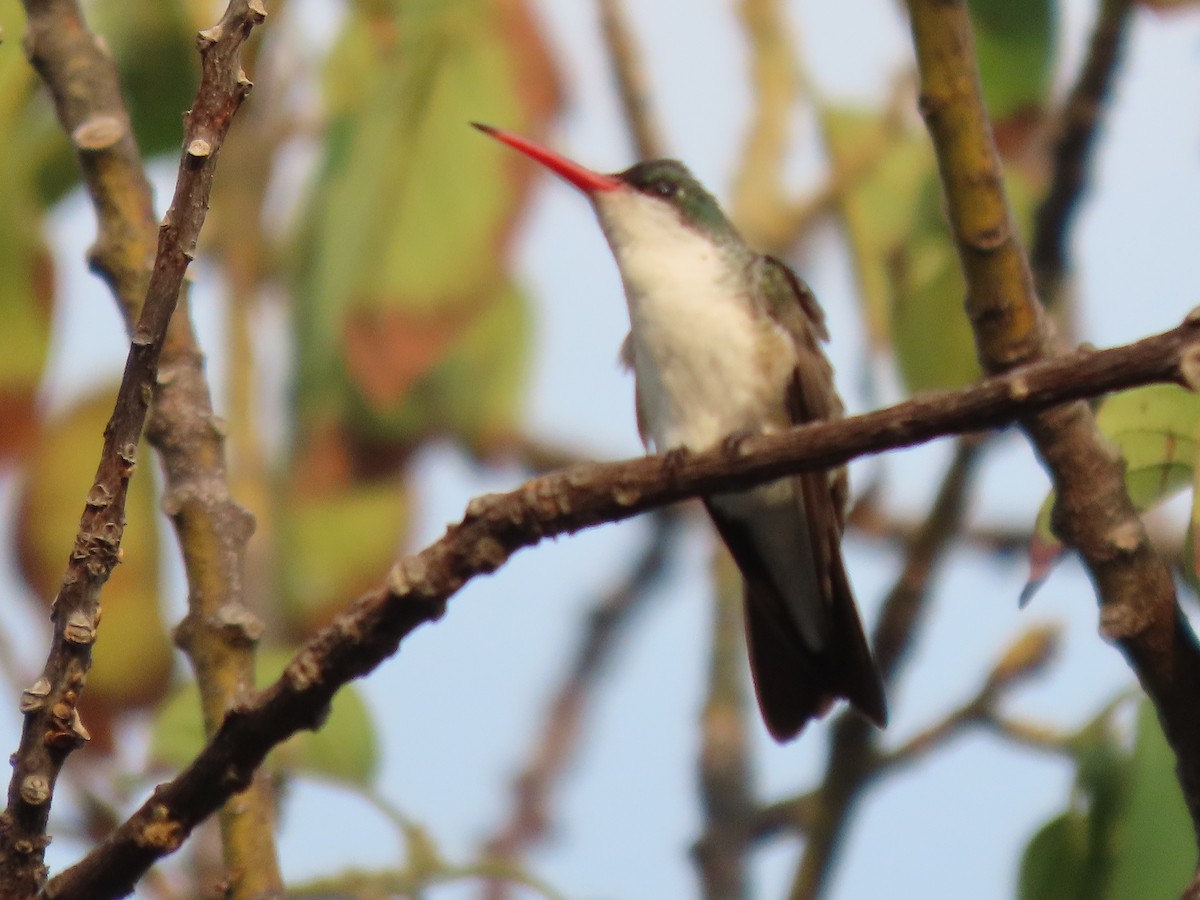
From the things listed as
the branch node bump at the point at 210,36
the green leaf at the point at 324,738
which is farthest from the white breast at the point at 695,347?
the branch node bump at the point at 210,36

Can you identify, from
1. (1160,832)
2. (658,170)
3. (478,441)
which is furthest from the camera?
(478,441)

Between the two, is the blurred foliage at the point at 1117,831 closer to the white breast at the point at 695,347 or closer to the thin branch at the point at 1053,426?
the thin branch at the point at 1053,426

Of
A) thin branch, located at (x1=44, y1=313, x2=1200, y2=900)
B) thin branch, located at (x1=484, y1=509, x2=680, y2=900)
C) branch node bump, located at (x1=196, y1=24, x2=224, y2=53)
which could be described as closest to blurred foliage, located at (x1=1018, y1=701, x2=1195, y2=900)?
thin branch, located at (x1=44, y1=313, x2=1200, y2=900)

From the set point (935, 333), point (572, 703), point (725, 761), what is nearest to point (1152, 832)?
point (935, 333)

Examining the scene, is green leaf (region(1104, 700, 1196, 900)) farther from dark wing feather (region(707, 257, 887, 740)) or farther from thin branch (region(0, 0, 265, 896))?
thin branch (region(0, 0, 265, 896))

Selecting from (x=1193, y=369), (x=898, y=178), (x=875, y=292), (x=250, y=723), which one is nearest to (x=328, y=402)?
(x=875, y=292)

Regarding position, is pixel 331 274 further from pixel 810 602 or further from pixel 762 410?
pixel 810 602

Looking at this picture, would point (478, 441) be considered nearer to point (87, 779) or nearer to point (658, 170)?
point (658, 170)
